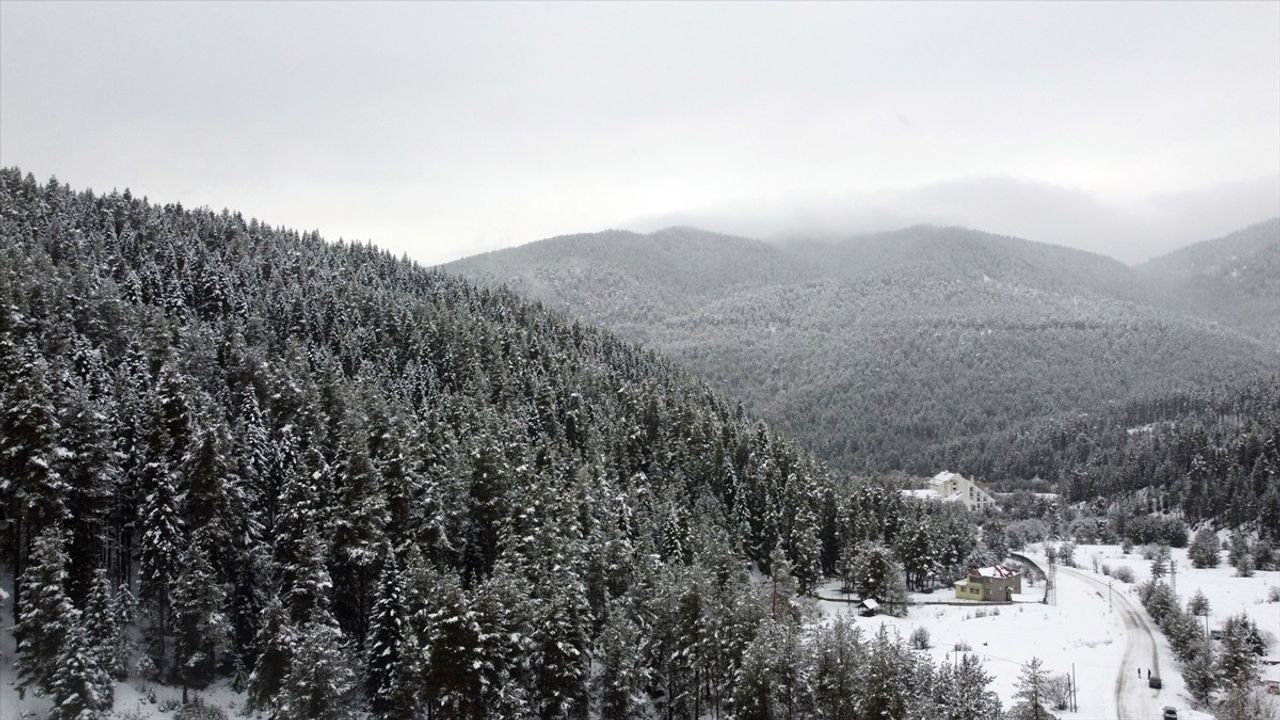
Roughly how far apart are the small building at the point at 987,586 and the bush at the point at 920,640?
22616 mm

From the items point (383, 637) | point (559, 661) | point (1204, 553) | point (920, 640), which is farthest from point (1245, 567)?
point (383, 637)

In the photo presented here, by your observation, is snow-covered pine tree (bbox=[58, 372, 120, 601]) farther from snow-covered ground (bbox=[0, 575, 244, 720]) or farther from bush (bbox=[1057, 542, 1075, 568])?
bush (bbox=[1057, 542, 1075, 568])

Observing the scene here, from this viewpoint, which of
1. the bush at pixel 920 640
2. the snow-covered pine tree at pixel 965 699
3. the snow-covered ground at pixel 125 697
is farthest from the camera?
the bush at pixel 920 640

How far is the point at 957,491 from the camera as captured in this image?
16725cm

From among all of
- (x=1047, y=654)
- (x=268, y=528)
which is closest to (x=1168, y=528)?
(x=1047, y=654)

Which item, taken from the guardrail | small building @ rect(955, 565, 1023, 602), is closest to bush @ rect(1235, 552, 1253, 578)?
the guardrail

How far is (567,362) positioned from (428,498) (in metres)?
55.4

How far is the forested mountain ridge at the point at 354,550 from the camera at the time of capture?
42875mm

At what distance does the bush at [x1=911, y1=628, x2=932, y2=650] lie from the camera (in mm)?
64500

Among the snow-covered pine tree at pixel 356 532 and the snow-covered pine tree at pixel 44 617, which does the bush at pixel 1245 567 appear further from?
the snow-covered pine tree at pixel 44 617

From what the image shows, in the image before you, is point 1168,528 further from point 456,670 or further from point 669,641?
point 456,670

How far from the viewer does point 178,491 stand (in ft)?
162

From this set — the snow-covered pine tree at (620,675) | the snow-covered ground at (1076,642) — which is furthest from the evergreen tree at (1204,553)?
the snow-covered pine tree at (620,675)

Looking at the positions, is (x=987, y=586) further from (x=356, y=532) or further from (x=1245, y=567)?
(x=356, y=532)
